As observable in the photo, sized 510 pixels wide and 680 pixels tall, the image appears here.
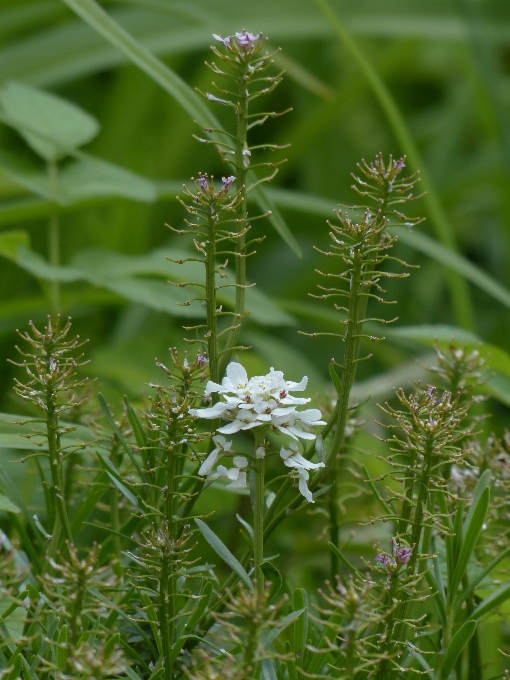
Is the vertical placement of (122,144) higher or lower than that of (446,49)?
lower

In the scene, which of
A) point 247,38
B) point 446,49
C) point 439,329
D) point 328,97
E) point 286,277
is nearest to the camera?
point 247,38

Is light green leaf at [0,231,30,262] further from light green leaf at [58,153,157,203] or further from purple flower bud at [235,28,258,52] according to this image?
purple flower bud at [235,28,258,52]

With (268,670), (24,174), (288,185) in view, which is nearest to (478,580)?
(268,670)

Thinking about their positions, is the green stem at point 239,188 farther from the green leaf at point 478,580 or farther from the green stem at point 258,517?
the green leaf at point 478,580

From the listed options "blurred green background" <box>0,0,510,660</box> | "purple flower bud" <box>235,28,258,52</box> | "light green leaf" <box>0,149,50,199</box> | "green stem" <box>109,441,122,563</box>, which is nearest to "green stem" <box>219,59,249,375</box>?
"purple flower bud" <box>235,28,258,52</box>

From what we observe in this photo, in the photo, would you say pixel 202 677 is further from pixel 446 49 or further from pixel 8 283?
pixel 446 49

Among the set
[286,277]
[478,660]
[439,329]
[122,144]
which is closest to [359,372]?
[286,277]

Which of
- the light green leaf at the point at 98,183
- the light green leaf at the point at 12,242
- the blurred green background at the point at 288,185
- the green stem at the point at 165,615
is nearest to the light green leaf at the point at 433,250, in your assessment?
the blurred green background at the point at 288,185
